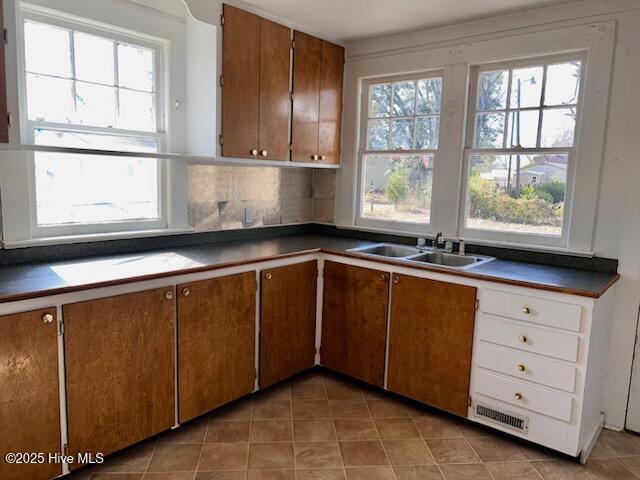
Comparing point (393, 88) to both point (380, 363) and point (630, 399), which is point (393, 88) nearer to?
point (380, 363)

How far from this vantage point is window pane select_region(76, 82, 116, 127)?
241cm

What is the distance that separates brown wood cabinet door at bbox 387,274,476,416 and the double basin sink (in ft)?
0.84

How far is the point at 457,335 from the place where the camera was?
2.44 m

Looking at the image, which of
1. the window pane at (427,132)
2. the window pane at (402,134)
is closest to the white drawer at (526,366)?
the window pane at (427,132)

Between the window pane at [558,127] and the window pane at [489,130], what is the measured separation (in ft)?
0.82

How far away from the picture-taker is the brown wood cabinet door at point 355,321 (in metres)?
2.74

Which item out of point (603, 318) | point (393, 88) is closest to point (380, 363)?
point (603, 318)

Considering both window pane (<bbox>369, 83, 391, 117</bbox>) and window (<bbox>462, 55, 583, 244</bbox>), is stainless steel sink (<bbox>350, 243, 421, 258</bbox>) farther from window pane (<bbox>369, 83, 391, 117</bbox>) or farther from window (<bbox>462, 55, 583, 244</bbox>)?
window pane (<bbox>369, 83, 391, 117</bbox>)

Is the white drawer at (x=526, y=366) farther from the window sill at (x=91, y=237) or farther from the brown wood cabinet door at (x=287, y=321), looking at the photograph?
the window sill at (x=91, y=237)

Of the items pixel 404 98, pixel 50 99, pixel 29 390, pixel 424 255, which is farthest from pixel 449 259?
pixel 50 99

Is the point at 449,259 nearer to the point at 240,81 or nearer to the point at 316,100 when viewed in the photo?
the point at 316,100

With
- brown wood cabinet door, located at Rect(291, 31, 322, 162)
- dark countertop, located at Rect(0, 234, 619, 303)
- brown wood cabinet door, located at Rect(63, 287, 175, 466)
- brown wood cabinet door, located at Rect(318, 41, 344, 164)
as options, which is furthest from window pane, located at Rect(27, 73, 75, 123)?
brown wood cabinet door, located at Rect(318, 41, 344, 164)

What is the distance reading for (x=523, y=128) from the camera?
9.08 ft

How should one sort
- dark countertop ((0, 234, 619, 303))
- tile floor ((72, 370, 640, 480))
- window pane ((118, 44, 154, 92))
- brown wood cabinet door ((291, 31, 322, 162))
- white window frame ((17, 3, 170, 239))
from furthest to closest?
brown wood cabinet door ((291, 31, 322, 162)) < window pane ((118, 44, 154, 92)) < white window frame ((17, 3, 170, 239)) < tile floor ((72, 370, 640, 480)) < dark countertop ((0, 234, 619, 303))
